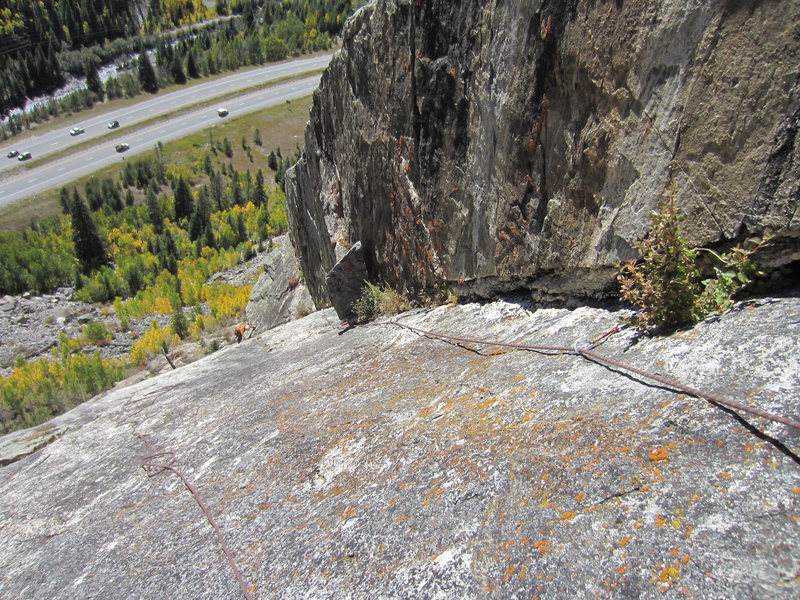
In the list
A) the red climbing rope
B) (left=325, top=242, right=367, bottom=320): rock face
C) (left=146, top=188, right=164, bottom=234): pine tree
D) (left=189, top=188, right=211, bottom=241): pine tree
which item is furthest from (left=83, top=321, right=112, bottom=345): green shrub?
the red climbing rope

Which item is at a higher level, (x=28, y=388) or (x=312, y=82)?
(x=312, y=82)

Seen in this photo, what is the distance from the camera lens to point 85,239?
2850 centimetres

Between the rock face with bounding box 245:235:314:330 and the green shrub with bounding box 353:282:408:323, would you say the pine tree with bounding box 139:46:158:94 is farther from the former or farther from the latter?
the green shrub with bounding box 353:282:408:323

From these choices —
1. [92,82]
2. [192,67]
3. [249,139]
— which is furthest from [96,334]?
[192,67]

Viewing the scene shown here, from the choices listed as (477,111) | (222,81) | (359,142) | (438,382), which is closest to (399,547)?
(438,382)

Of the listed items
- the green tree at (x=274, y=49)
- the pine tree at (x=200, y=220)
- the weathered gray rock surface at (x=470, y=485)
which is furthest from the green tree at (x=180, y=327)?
the green tree at (x=274, y=49)

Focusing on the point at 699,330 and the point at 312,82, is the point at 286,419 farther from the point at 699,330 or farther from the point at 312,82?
the point at 312,82

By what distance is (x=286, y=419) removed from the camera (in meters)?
4.93

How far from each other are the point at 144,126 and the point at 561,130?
5189 centimetres

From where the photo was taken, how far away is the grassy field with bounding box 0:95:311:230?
1558 inches

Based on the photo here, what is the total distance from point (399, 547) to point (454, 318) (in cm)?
330

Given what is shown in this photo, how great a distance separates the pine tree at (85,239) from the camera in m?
28.0

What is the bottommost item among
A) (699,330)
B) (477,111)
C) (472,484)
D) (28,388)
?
(28,388)

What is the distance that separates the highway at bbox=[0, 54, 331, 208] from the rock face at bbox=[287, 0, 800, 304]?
3473 centimetres
